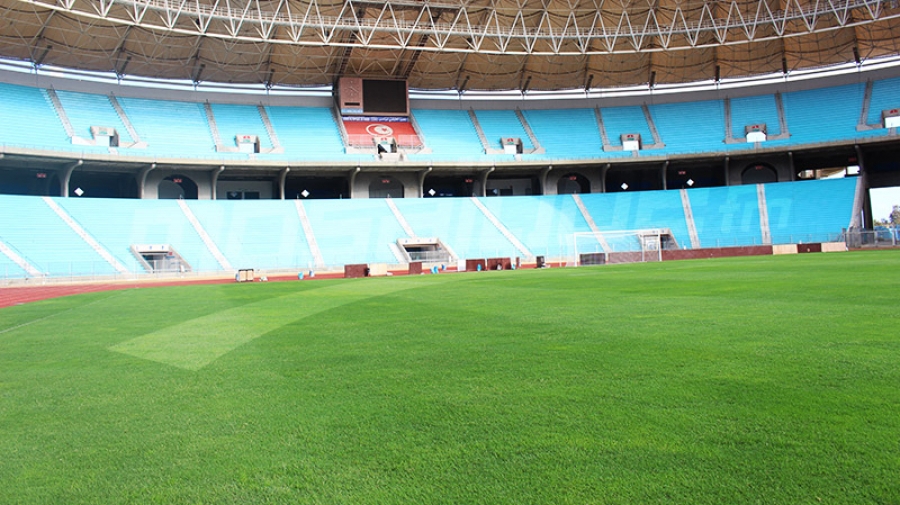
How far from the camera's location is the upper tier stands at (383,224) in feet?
109

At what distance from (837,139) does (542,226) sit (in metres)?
22.0

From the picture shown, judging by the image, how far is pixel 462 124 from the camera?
4900cm

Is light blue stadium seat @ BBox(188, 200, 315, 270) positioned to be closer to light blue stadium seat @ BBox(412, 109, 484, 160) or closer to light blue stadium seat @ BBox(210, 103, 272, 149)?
light blue stadium seat @ BBox(210, 103, 272, 149)

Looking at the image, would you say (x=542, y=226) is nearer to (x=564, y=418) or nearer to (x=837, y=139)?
(x=837, y=139)

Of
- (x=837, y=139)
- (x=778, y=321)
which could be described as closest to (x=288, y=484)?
(x=778, y=321)

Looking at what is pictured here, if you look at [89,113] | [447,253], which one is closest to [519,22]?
[447,253]

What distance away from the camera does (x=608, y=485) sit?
2229mm

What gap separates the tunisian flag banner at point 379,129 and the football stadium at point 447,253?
0.86ft

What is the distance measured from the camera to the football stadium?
2.63m

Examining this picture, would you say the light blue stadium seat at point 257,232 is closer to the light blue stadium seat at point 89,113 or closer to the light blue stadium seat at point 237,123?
the light blue stadium seat at point 237,123

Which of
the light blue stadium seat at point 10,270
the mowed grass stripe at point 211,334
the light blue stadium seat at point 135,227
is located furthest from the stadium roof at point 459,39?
the mowed grass stripe at point 211,334

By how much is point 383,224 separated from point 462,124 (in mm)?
13310

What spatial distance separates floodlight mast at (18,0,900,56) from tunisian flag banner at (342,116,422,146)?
6.38 m

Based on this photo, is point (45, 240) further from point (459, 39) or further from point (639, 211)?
point (639, 211)
